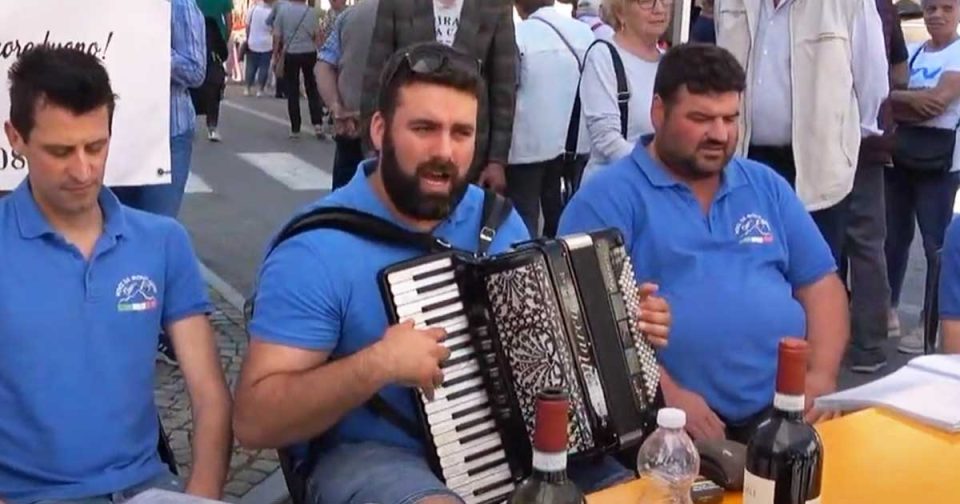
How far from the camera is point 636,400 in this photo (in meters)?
2.66

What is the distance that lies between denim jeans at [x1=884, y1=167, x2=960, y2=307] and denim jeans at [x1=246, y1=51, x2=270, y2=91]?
15244mm

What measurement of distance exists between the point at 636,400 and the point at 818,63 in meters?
2.60

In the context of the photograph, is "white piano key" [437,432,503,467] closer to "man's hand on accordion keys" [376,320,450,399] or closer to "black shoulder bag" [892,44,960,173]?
"man's hand on accordion keys" [376,320,450,399]

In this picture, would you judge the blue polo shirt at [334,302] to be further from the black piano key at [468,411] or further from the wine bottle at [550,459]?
the wine bottle at [550,459]

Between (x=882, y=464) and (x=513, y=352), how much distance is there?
28.9 inches

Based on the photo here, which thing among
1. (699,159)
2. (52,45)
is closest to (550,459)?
(699,159)

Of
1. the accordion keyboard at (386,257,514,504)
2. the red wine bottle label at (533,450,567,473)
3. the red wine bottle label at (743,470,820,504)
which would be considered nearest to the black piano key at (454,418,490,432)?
the accordion keyboard at (386,257,514,504)

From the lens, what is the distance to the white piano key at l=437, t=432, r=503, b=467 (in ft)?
8.43

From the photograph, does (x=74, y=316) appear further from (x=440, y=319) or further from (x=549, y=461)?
(x=549, y=461)

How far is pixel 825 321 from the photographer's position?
3.56m

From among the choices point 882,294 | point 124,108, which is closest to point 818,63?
point 882,294

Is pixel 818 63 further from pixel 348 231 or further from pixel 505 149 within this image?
pixel 348 231

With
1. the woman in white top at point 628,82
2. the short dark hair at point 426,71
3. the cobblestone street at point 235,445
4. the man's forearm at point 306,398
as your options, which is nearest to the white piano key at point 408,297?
the man's forearm at point 306,398

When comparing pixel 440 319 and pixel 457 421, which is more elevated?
pixel 440 319
